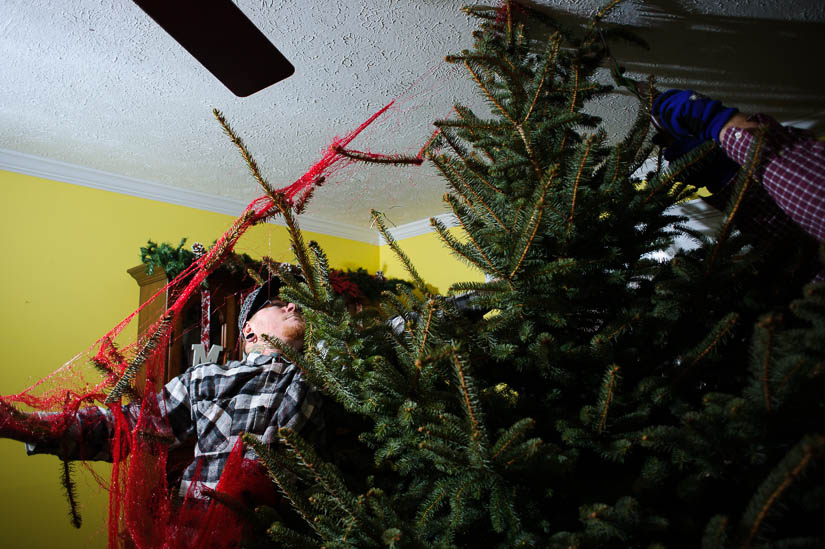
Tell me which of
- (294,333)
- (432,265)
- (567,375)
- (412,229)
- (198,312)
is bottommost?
(567,375)

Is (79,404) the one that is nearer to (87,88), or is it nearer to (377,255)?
(87,88)

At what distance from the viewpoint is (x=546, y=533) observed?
2.54ft

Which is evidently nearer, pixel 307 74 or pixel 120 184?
pixel 307 74

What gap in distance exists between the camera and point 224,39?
1.13 m

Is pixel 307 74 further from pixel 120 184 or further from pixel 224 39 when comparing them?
pixel 120 184

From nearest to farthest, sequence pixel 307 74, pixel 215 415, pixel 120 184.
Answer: pixel 215 415, pixel 307 74, pixel 120 184

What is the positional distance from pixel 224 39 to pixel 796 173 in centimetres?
114

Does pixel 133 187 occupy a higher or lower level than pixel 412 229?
higher

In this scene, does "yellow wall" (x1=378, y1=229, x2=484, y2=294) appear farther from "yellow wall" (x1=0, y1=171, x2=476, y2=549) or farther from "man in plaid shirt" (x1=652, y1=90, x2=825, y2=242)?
"man in plaid shirt" (x1=652, y1=90, x2=825, y2=242)

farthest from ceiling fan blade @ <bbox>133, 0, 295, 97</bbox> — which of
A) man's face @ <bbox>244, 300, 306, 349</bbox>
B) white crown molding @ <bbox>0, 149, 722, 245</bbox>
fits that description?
white crown molding @ <bbox>0, 149, 722, 245</bbox>

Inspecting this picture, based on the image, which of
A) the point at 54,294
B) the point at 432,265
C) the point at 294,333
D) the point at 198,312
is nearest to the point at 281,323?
the point at 294,333

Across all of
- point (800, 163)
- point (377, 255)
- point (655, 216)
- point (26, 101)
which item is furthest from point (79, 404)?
point (377, 255)

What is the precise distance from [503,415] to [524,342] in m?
0.14

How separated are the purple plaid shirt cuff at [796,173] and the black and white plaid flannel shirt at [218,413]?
2.98 ft
